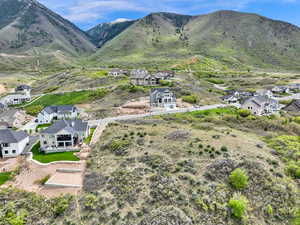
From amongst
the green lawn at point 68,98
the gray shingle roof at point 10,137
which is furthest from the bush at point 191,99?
the gray shingle roof at point 10,137

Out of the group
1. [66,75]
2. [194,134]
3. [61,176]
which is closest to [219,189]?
[194,134]

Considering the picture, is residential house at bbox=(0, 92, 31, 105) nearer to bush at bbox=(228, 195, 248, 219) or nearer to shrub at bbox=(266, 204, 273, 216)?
bush at bbox=(228, 195, 248, 219)

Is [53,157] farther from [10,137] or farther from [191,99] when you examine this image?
[191,99]

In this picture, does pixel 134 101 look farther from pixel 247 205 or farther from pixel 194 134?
pixel 247 205

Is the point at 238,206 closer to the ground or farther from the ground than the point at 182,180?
closer to the ground

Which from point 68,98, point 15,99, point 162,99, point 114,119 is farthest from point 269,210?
point 15,99

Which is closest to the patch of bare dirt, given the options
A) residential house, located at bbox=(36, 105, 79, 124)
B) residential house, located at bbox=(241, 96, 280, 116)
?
residential house, located at bbox=(36, 105, 79, 124)
